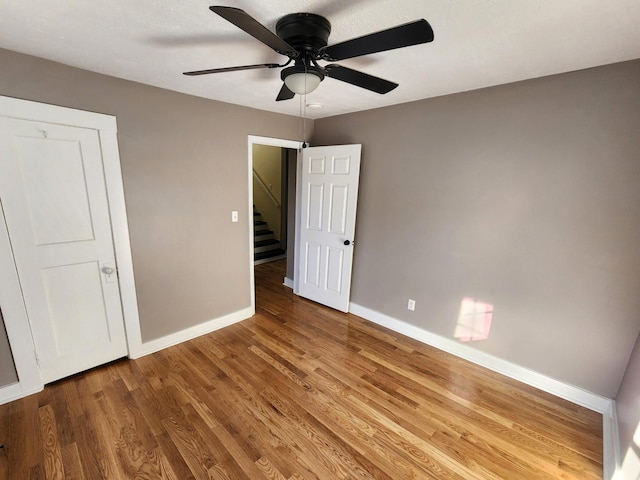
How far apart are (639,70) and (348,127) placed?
220 cm

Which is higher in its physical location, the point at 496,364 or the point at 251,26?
the point at 251,26

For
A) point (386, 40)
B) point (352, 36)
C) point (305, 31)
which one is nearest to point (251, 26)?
point (305, 31)

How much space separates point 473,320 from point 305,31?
2.55 metres

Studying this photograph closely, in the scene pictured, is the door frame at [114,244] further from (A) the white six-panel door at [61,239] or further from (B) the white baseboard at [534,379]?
(B) the white baseboard at [534,379]

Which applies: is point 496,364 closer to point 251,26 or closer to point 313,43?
point 313,43

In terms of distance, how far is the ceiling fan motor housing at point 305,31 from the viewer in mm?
1267

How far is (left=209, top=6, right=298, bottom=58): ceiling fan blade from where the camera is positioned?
919 mm

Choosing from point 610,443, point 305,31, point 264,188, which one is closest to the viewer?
point 305,31

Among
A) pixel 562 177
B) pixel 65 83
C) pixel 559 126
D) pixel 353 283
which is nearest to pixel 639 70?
pixel 559 126

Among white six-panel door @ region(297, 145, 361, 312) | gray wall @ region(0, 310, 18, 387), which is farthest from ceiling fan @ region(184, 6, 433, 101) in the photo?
gray wall @ region(0, 310, 18, 387)

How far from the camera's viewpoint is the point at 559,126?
1944 millimetres

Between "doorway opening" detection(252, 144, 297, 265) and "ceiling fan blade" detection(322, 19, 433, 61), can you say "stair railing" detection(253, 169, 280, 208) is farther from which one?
"ceiling fan blade" detection(322, 19, 433, 61)

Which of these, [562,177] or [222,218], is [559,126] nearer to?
[562,177]

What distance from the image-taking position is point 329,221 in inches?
130
